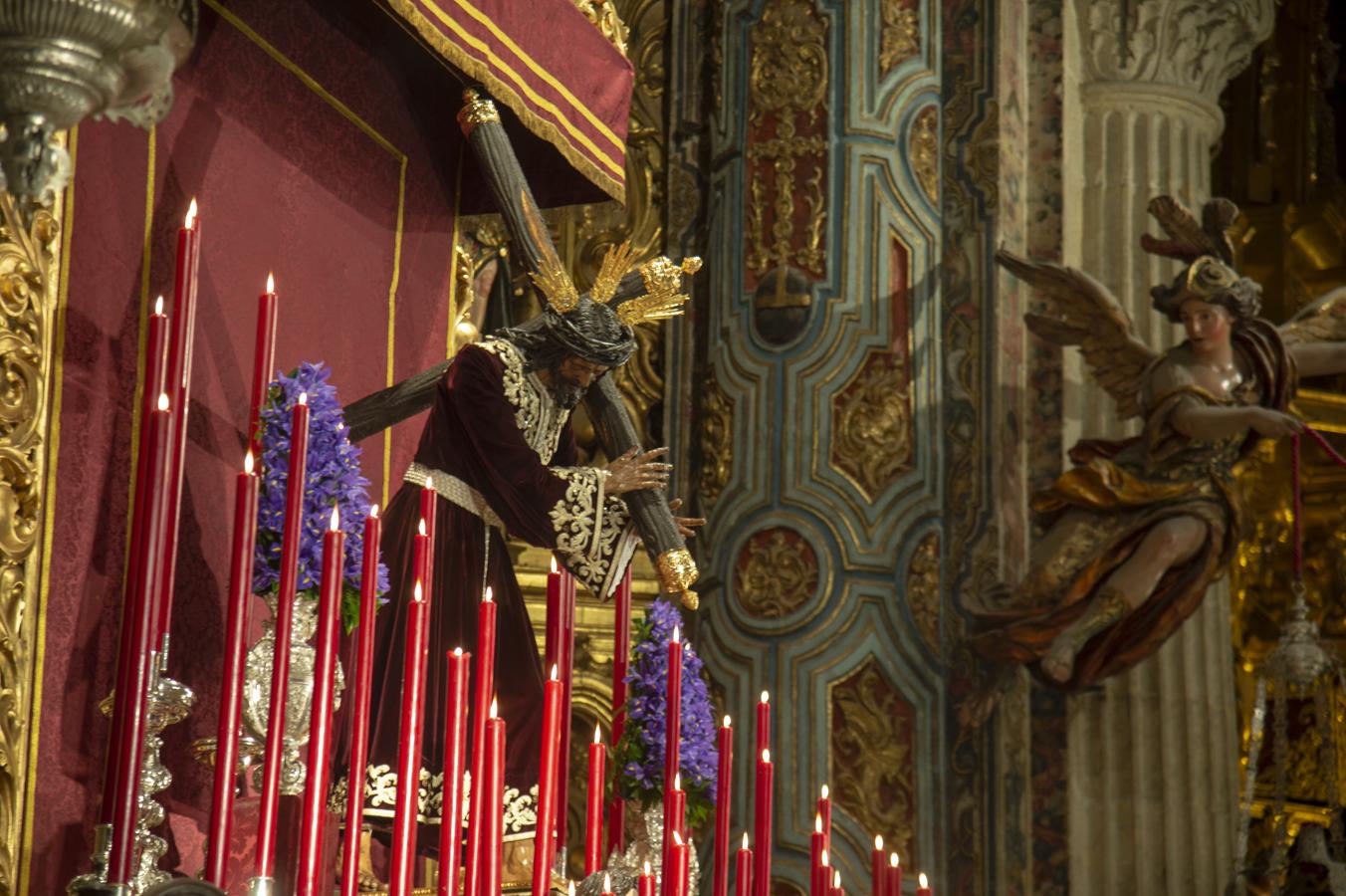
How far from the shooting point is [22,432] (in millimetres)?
2529

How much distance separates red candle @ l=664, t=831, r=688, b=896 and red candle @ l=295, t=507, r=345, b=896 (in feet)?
1.64

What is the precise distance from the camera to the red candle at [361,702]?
7.06ft

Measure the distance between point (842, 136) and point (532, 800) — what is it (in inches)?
122

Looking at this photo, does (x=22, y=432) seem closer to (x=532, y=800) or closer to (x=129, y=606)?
(x=129, y=606)

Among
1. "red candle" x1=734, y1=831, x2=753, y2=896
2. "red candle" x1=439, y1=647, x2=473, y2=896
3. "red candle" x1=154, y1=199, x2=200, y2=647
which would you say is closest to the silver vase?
"red candle" x1=154, y1=199, x2=200, y2=647

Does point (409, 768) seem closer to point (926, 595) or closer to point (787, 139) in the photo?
point (926, 595)

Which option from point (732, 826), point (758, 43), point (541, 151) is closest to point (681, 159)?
point (758, 43)

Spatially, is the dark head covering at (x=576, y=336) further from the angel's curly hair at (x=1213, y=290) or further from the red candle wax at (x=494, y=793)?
the angel's curly hair at (x=1213, y=290)

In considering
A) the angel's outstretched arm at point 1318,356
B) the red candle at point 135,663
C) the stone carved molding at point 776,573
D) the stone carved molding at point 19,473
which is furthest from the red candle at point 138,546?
the angel's outstretched arm at point 1318,356

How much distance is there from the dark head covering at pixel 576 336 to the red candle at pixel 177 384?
2.94ft

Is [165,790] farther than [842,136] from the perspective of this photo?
No

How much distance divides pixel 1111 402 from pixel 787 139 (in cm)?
122

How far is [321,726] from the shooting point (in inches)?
83.0

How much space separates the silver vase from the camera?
2488 mm
